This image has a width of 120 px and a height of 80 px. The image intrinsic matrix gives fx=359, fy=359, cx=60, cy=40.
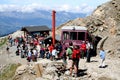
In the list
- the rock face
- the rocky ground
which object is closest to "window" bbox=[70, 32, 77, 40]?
the rock face

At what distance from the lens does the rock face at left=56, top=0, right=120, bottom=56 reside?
45616mm

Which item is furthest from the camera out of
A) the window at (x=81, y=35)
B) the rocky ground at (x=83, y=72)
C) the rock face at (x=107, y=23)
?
the rock face at (x=107, y=23)

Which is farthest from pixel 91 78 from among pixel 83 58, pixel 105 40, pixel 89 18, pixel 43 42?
pixel 89 18

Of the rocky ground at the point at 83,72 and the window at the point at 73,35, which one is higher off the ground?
the window at the point at 73,35

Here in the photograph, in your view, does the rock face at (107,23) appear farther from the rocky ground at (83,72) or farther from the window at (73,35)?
the rocky ground at (83,72)

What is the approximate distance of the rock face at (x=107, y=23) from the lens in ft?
150

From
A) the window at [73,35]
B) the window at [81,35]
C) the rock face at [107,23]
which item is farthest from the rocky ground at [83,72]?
the rock face at [107,23]

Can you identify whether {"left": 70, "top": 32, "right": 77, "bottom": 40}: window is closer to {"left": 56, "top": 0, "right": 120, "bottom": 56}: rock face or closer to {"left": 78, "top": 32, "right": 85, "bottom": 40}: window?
{"left": 78, "top": 32, "right": 85, "bottom": 40}: window

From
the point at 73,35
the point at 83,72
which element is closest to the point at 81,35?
the point at 73,35

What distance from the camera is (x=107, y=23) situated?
5406 cm

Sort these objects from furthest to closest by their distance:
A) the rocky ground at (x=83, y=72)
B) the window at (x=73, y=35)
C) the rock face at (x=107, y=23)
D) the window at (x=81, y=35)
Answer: the rock face at (x=107, y=23) < the window at (x=81, y=35) < the window at (x=73, y=35) < the rocky ground at (x=83, y=72)

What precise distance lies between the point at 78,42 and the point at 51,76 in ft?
40.1

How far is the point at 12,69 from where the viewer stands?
40844 millimetres

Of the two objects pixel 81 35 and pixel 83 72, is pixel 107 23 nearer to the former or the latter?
pixel 81 35
